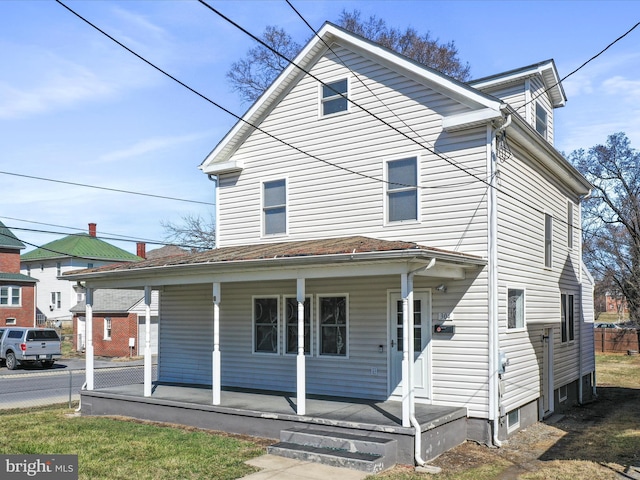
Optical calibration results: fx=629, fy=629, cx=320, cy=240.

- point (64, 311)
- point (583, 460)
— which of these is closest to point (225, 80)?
point (583, 460)

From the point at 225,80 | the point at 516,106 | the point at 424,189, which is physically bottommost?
the point at 424,189

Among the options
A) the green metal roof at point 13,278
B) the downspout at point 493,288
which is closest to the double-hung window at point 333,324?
the downspout at point 493,288

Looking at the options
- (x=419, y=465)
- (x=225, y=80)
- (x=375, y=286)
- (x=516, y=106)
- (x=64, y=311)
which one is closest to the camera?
(x=419, y=465)

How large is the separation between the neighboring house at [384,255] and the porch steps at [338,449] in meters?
0.52

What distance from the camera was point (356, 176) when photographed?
1384cm

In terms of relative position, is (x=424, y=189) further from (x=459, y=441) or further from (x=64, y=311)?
(x=64, y=311)

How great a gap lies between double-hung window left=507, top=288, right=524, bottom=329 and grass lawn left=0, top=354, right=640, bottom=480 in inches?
87.8

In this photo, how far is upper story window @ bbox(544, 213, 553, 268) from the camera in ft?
51.1

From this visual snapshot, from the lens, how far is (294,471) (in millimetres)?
9500

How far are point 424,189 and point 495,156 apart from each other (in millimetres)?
1526

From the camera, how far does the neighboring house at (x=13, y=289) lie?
135ft

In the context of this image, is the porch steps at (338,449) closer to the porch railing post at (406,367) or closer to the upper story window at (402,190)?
the porch railing post at (406,367)

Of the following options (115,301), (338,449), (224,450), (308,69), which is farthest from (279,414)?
(115,301)

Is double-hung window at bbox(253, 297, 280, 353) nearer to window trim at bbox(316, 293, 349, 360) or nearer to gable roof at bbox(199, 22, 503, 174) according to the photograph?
window trim at bbox(316, 293, 349, 360)
